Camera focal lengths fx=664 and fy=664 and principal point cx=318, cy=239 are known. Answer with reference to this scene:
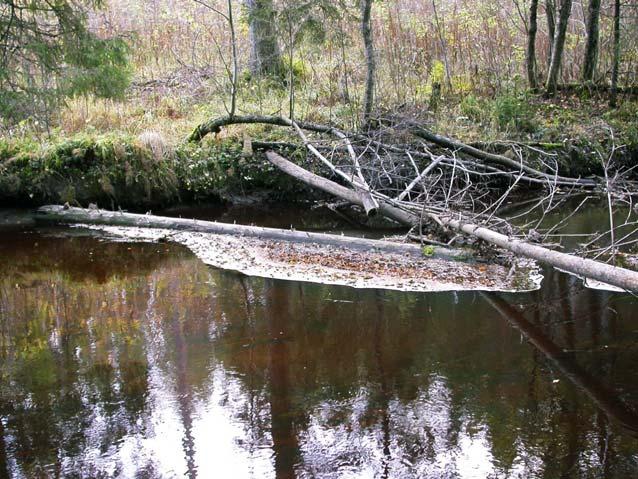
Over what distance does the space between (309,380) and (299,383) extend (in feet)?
0.33

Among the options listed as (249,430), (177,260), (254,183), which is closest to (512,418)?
(249,430)

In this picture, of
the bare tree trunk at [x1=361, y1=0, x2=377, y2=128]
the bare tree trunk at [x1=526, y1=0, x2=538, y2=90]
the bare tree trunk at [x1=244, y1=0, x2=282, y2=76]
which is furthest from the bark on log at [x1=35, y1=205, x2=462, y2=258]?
the bare tree trunk at [x1=526, y1=0, x2=538, y2=90]

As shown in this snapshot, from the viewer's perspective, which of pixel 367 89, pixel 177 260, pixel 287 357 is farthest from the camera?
pixel 367 89

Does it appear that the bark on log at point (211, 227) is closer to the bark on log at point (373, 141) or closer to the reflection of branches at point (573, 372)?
the reflection of branches at point (573, 372)

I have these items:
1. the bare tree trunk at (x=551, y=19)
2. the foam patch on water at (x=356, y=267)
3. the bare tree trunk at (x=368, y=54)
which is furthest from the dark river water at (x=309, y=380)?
the bare tree trunk at (x=551, y=19)

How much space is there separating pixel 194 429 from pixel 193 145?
8.04m

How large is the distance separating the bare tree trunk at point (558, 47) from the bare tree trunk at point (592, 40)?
0.50 metres

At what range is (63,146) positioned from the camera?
443 inches

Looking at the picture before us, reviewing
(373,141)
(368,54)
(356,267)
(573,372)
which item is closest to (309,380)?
(573,372)

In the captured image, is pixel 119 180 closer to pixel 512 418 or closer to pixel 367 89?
pixel 367 89

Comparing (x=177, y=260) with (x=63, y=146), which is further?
(x=63, y=146)

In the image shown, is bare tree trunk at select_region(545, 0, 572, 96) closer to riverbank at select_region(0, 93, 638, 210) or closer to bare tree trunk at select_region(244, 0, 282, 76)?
riverbank at select_region(0, 93, 638, 210)

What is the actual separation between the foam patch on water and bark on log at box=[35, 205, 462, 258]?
3.5 inches

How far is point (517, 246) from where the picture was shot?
7.47 m
